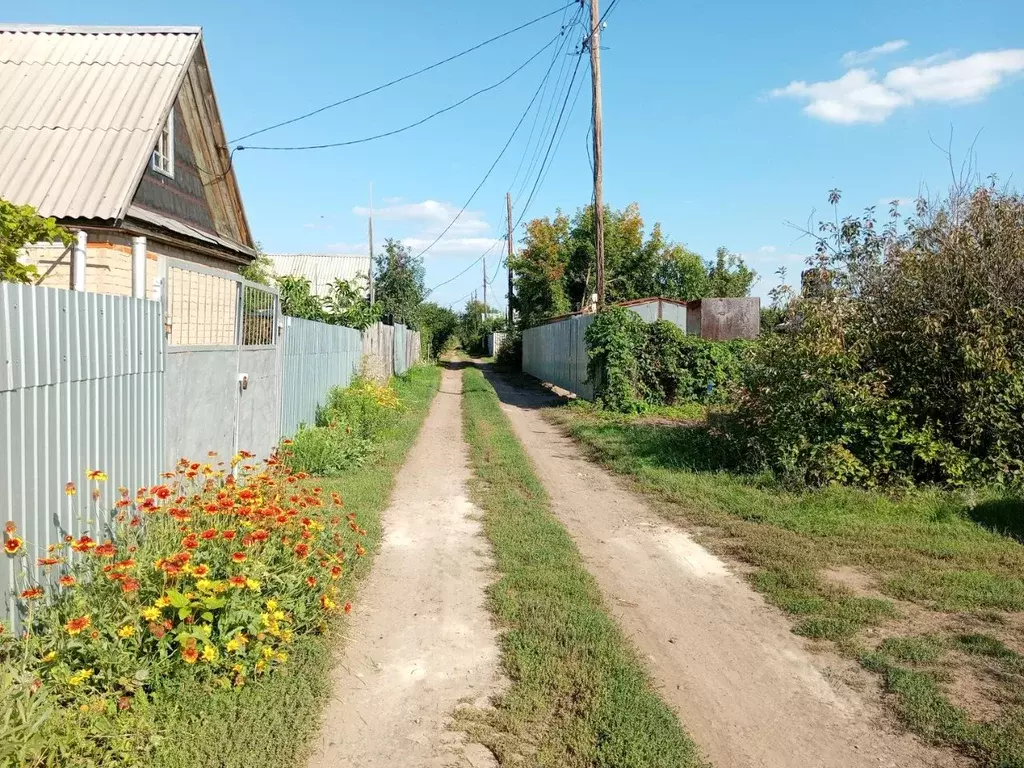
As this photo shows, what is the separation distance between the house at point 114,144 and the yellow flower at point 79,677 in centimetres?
438

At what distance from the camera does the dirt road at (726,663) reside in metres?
3.44

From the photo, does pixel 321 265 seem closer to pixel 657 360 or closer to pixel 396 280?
pixel 396 280

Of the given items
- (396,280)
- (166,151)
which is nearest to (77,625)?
(166,151)

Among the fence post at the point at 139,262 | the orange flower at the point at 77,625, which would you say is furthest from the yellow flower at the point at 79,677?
the fence post at the point at 139,262

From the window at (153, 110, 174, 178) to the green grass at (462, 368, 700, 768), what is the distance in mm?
7560

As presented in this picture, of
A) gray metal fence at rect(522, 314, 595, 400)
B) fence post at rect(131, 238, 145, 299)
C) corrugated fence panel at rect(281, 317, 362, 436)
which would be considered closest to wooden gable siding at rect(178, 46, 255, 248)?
corrugated fence panel at rect(281, 317, 362, 436)

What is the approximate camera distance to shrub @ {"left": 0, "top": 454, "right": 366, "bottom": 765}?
10.2 feet

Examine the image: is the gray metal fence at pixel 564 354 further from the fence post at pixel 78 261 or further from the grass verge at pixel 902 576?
the fence post at pixel 78 261

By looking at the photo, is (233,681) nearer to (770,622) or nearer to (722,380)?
(770,622)

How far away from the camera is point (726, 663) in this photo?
→ 437 centimetres

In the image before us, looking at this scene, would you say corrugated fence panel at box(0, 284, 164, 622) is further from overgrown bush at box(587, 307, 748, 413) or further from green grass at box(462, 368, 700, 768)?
overgrown bush at box(587, 307, 748, 413)

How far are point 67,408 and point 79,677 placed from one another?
163 centimetres

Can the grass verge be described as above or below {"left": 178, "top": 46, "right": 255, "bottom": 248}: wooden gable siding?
below

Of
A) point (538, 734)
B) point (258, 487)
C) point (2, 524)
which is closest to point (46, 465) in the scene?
point (2, 524)
